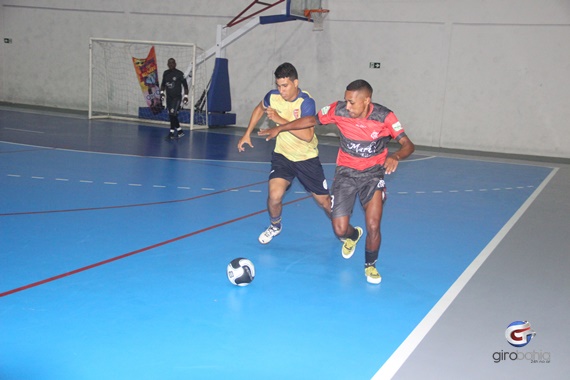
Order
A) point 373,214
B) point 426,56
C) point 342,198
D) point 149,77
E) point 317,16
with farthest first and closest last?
point 149,77
point 317,16
point 426,56
point 342,198
point 373,214

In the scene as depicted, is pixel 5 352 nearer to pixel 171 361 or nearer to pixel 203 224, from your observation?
pixel 171 361

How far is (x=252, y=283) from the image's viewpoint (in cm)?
533

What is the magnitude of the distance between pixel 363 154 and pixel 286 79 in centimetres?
115

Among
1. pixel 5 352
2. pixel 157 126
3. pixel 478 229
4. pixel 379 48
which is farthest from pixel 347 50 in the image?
pixel 5 352

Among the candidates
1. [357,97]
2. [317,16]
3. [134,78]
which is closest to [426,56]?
[317,16]

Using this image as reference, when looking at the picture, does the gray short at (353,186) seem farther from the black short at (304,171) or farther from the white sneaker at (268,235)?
the white sneaker at (268,235)

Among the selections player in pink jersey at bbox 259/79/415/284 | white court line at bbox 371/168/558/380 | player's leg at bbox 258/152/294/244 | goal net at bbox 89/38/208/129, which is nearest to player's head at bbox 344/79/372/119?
player in pink jersey at bbox 259/79/415/284

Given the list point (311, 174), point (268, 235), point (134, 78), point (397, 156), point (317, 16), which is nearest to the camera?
point (397, 156)

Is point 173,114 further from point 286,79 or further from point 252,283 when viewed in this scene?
point 252,283

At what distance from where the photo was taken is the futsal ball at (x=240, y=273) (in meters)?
5.14

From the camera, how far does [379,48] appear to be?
19.1 m

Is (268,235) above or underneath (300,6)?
underneath

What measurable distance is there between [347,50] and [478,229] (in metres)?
12.6

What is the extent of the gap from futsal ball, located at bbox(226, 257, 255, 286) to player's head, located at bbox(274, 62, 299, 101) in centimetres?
193
